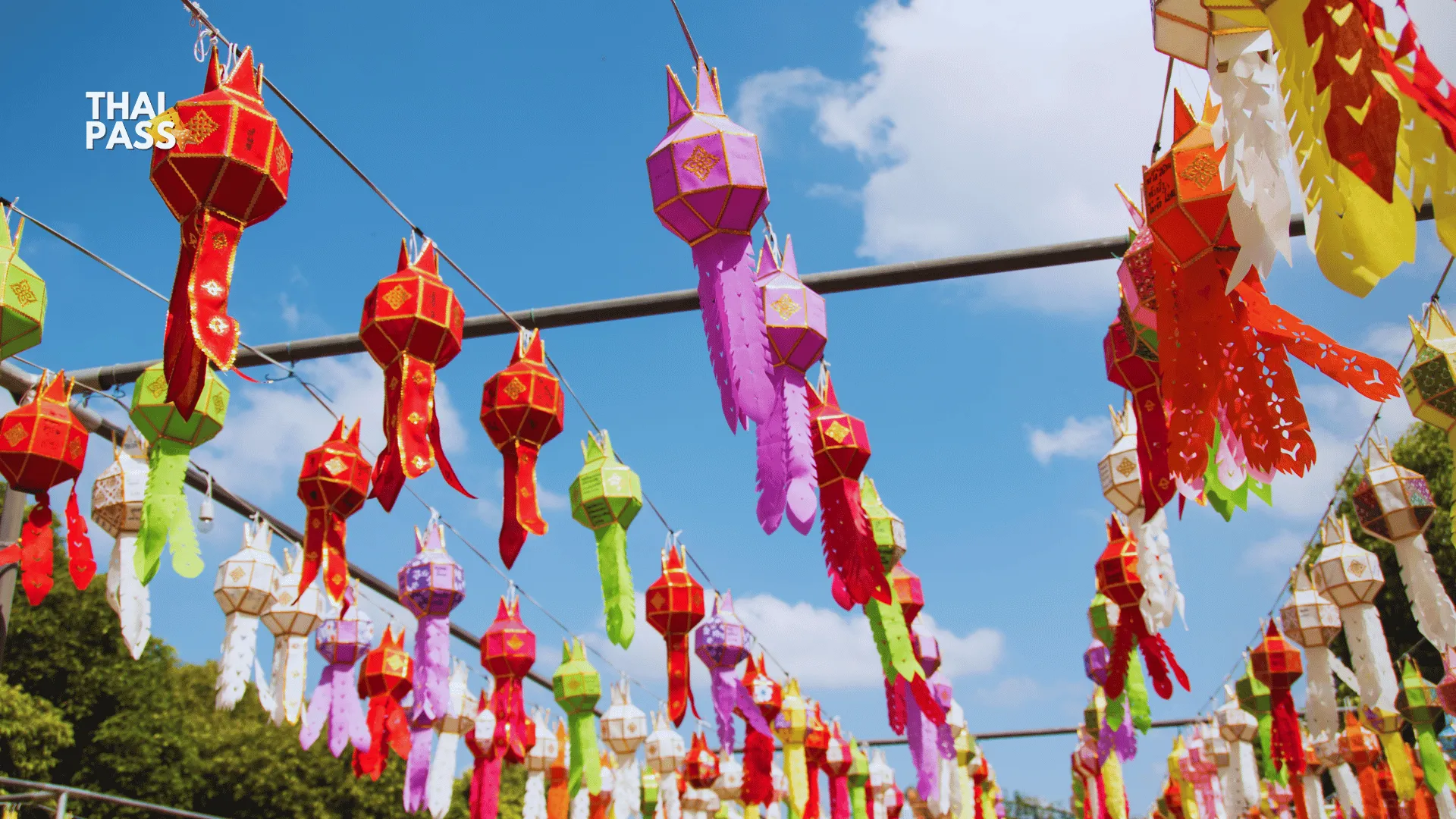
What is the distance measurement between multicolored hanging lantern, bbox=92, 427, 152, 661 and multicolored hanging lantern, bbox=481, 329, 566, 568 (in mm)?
1748

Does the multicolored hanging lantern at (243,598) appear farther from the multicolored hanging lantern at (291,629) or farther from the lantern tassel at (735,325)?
the lantern tassel at (735,325)

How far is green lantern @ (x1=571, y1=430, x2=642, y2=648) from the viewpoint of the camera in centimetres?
560

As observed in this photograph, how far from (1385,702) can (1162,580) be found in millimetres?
2365

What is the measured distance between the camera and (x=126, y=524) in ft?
18.6

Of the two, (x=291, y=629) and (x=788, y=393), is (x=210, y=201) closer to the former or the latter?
(x=788, y=393)

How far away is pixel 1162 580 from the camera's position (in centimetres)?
552

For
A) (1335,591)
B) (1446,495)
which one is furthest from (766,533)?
(1446,495)

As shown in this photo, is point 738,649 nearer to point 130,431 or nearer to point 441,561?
point 441,561

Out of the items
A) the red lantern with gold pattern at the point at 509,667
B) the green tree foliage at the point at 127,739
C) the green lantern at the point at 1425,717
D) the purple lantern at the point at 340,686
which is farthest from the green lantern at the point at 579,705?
the green tree foliage at the point at 127,739

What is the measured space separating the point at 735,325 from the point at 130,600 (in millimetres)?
3591

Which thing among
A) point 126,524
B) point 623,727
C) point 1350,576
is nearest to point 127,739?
point 623,727

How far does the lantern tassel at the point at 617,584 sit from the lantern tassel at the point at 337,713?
2.43 metres

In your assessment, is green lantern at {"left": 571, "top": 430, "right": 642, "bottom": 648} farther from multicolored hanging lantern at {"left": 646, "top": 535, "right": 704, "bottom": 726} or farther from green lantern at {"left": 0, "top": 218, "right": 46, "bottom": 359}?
green lantern at {"left": 0, "top": 218, "right": 46, "bottom": 359}

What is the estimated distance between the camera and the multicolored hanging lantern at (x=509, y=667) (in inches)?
322
